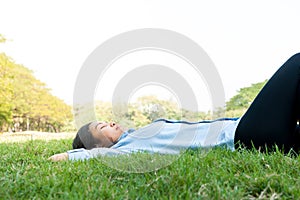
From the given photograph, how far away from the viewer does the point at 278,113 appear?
1.91m

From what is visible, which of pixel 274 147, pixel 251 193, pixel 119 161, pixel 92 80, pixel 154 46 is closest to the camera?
pixel 251 193

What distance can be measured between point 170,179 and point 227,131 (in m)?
0.85

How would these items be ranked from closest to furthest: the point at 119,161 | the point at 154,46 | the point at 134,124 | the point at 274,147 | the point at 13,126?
the point at 119,161, the point at 274,147, the point at 154,46, the point at 134,124, the point at 13,126

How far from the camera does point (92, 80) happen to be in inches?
84.4

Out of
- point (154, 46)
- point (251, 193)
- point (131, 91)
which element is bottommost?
point (251, 193)

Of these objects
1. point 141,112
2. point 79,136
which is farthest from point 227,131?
point 79,136

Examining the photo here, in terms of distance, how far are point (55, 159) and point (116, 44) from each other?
79 centimetres

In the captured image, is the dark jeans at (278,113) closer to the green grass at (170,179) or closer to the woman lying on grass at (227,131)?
the woman lying on grass at (227,131)

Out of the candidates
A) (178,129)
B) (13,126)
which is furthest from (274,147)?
(13,126)

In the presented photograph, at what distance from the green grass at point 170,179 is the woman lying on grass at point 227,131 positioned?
0.15 m

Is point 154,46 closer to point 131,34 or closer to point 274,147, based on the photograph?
point 131,34

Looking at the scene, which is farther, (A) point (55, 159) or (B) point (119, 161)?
(A) point (55, 159)

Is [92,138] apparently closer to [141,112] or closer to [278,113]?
[141,112]

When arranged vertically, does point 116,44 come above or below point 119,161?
above
